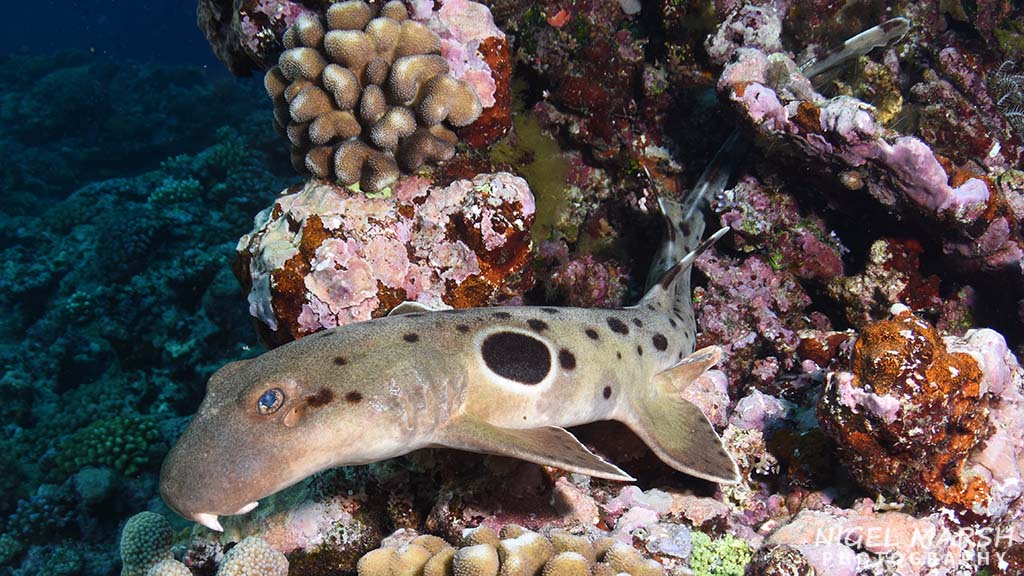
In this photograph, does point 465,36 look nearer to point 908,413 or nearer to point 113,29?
point 908,413

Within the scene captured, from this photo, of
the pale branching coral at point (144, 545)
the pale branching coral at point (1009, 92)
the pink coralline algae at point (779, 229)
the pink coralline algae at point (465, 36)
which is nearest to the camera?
the pale branching coral at point (144, 545)

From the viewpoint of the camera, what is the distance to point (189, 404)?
948cm

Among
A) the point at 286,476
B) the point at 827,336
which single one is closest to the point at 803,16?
the point at 827,336

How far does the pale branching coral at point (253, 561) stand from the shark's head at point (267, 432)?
133 cm

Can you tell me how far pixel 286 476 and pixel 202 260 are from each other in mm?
8911

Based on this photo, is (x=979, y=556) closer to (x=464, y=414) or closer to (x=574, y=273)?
(x=464, y=414)

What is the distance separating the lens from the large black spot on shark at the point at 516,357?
386 centimetres

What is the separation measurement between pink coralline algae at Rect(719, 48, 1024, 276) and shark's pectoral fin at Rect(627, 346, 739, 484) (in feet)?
7.47

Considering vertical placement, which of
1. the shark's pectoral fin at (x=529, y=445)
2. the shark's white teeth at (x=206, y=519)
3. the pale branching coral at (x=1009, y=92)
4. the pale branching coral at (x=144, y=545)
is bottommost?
the pale branching coral at (x=144, y=545)

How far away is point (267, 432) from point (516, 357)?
5.18ft

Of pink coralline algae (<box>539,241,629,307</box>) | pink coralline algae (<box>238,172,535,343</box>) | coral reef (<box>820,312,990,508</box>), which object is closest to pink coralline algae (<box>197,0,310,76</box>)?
pink coralline algae (<box>238,172,535,343</box>)

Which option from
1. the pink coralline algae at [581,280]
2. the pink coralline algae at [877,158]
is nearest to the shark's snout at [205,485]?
the pink coralline algae at [581,280]

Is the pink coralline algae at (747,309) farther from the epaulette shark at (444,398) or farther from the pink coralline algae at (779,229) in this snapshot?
the epaulette shark at (444,398)

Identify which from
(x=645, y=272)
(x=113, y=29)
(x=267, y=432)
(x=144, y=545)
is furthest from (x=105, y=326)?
(x=113, y=29)
